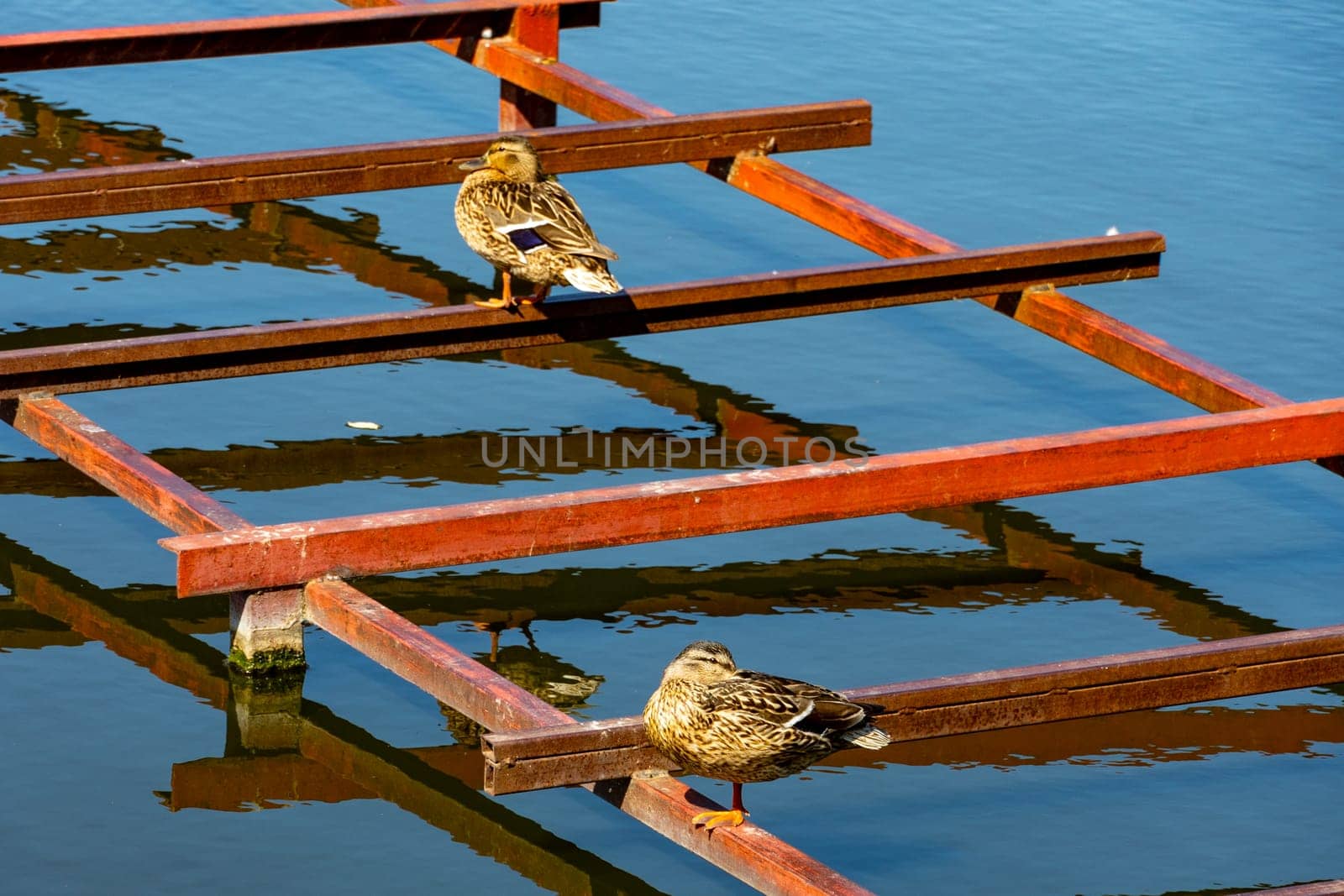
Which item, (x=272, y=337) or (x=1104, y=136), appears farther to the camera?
(x=1104, y=136)

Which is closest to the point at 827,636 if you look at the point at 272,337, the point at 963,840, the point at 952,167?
the point at 963,840

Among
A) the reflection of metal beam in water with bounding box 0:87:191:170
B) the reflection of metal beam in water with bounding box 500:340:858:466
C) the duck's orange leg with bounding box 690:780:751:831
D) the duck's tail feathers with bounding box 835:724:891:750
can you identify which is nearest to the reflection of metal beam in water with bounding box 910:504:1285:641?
the reflection of metal beam in water with bounding box 500:340:858:466

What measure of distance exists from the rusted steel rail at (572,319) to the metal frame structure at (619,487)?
0.01 meters

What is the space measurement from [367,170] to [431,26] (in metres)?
2.41

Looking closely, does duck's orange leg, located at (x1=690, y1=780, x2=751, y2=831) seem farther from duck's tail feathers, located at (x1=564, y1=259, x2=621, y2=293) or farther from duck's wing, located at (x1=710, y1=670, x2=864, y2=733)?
duck's tail feathers, located at (x1=564, y1=259, x2=621, y2=293)

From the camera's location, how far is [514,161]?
31.4ft

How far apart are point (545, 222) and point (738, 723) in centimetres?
361

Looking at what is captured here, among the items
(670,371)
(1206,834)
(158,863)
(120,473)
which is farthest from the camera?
(670,371)

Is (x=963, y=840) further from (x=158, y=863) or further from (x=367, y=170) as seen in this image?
(x=367, y=170)

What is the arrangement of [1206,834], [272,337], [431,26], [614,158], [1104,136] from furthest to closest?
[1104,136], [431,26], [614,158], [272,337], [1206,834]

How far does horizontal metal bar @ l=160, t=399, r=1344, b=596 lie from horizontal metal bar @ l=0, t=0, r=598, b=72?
5.33 meters

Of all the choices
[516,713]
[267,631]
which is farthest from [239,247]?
[516,713]

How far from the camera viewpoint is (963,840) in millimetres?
7059

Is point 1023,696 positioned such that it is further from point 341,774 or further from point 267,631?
point 267,631
